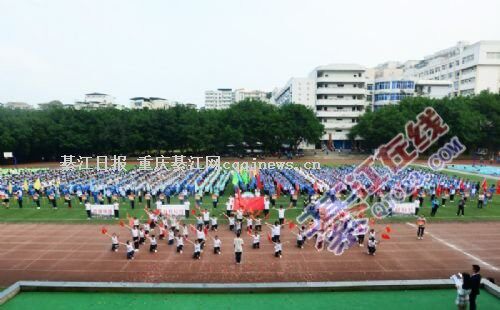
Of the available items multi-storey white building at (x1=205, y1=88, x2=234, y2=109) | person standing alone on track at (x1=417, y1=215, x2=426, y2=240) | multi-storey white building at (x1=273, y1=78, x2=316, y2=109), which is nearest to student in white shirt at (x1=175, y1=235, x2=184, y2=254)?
person standing alone on track at (x1=417, y1=215, x2=426, y2=240)

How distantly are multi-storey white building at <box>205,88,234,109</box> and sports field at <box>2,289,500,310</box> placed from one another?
152 meters

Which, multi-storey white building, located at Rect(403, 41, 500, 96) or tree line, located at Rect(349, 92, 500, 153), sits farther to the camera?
multi-storey white building, located at Rect(403, 41, 500, 96)

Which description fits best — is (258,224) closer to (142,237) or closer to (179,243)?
(179,243)

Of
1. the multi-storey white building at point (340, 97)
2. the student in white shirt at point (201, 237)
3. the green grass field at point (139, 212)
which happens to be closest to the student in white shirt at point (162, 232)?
the student in white shirt at point (201, 237)

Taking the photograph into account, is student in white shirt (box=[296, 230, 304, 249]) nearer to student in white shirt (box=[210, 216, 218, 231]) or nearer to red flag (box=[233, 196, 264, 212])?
student in white shirt (box=[210, 216, 218, 231])

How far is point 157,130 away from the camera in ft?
164

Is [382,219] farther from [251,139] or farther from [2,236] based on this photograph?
[251,139]

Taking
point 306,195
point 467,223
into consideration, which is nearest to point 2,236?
point 306,195

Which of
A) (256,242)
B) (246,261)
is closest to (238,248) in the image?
(246,261)

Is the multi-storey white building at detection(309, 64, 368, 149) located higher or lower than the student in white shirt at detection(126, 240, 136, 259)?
higher

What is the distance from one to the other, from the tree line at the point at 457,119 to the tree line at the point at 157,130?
8596 mm

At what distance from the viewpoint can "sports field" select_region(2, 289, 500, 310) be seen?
821cm

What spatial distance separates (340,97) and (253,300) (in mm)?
58474

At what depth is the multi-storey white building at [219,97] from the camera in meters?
158
